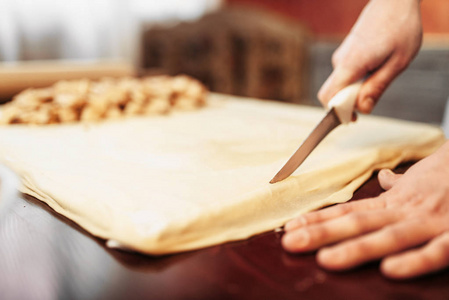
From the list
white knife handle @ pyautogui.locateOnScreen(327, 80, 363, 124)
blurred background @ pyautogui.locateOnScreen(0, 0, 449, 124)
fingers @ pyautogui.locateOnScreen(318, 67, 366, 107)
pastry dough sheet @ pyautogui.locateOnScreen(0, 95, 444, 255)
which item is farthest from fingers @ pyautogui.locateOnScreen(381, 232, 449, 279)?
blurred background @ pyautogui.locateOnScreen(0, 0, 449, 124)

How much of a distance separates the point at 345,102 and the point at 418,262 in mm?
308

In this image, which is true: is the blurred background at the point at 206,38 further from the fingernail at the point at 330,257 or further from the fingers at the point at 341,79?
the fingernail at the point at 330,257

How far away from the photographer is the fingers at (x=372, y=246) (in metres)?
0.33

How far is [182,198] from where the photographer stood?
1.47ft

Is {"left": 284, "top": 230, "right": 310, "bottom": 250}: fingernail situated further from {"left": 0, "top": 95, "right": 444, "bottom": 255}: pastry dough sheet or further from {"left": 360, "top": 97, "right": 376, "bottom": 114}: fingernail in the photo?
{"left": 360, "top": 97, "right": 376, "bottom": 114}: fingernail

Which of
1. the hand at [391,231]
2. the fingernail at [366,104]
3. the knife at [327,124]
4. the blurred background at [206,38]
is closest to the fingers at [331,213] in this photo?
the hand at [391,231]

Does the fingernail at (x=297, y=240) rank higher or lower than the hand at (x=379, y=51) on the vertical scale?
lower

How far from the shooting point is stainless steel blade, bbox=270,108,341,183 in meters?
0.50

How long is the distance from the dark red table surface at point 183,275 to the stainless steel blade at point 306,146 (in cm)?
12

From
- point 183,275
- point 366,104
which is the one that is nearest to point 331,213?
point 183,275

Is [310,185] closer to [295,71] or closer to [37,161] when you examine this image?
[37,161]

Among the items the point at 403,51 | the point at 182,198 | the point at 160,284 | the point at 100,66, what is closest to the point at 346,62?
the point at 403,51

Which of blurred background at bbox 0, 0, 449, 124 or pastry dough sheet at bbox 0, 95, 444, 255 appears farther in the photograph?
blurred background at bbox 0, 0, 449, 124

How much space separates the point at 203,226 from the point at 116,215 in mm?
89
